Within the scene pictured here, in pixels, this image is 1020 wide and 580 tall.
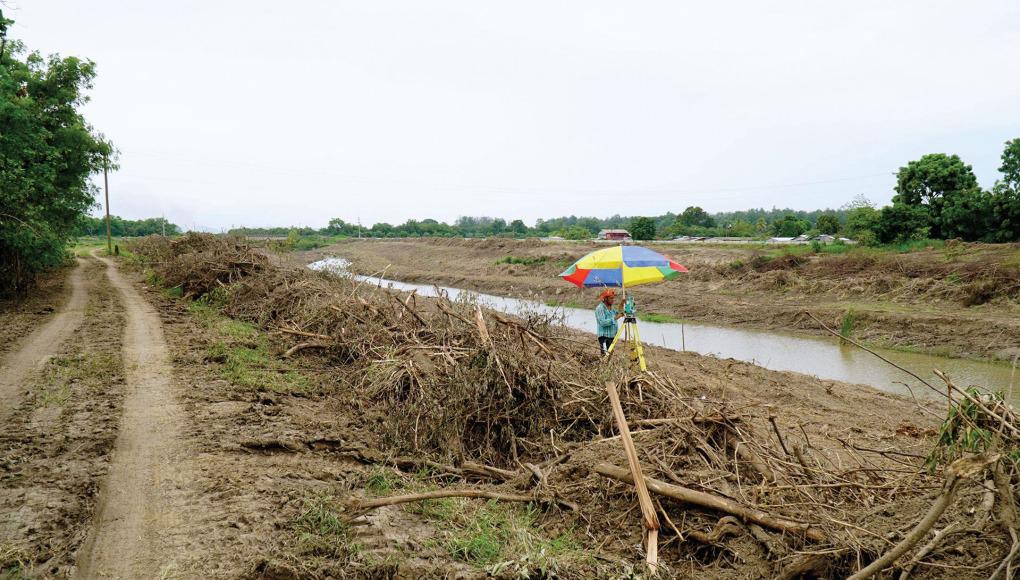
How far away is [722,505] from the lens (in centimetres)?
387

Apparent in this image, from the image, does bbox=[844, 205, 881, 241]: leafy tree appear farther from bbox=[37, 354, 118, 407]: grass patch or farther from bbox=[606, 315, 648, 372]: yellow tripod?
bbox=[37, 354, 118, 407]: grass patch

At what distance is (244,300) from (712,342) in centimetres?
1200

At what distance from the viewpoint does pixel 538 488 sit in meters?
4.57

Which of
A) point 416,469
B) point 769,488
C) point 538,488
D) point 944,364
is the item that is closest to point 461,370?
point 416,469

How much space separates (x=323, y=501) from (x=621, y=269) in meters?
5.29

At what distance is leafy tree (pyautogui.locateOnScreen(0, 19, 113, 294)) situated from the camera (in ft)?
39.1

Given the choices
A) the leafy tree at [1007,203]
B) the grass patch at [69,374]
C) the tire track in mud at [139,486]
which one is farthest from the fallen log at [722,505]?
the leafy tree at [1007,203]

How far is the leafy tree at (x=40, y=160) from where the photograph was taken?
39.1 feet

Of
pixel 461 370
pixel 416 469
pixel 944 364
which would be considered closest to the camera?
pixel 416 469

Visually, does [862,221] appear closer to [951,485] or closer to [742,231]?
[742,231]

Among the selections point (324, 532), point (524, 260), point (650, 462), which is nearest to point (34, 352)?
point (324, 532)

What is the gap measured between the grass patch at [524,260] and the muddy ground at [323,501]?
25.5 m

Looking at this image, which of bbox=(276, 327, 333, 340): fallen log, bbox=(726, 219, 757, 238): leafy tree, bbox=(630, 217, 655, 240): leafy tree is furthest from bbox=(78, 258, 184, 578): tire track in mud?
bbox=(726, 219, 757, 238): leafy tree

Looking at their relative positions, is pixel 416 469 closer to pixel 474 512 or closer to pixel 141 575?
pixel 474 512
